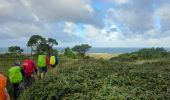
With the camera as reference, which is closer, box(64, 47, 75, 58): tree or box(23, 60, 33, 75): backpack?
box(23, 60, 33, 75): backpack

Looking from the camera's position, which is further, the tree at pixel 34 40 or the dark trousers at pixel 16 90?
the tree at pixel 34 40

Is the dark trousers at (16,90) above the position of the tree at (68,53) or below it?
below

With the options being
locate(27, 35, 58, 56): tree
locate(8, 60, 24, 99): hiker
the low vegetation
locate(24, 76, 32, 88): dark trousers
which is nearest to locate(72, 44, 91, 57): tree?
locate(27, 35, 58, 56): tree

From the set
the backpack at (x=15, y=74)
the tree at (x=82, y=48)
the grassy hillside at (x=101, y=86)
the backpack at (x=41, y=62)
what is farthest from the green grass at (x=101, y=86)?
the tree at (x=82, y=48)

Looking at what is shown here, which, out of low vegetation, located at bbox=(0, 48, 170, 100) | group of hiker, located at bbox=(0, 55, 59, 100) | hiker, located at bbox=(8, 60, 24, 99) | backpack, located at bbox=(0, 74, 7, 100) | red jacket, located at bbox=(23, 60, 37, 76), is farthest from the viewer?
red jacket, located at bbox=(23, 60, 37, 76)

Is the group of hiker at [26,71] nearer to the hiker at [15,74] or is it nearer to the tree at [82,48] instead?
the hiker at [15,74]

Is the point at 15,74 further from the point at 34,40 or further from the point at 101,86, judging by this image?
the point at 34,40

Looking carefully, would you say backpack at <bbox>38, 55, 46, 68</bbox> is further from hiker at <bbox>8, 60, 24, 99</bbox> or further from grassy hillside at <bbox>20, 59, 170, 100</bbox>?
grassy hillside at <bbox>20, 59, 170, 100</bbox>

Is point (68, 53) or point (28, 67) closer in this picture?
point (28, 67)

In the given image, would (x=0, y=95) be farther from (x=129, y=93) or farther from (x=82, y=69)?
(x=82, y=69)

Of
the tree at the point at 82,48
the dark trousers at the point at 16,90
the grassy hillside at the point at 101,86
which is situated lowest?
the dark trousers at the point at 16,90

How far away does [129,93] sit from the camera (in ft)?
38.1

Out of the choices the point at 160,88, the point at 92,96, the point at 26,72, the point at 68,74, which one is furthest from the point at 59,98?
the point at 26,72

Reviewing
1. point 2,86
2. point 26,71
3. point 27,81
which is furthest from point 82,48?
point 2,86
